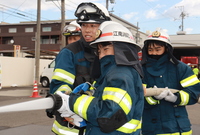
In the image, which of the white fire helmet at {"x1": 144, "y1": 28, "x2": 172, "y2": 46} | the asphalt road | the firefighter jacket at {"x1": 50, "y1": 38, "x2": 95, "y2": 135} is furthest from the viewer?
the asphalt road

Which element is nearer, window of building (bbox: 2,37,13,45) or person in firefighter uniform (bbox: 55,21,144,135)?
person in firefighter uniform (bbox: 55,21,144,135)

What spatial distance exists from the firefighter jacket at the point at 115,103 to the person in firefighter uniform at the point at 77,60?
0.66m

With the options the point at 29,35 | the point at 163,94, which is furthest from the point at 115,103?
the point at 29,35

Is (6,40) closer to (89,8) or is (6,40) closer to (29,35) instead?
(29,35)

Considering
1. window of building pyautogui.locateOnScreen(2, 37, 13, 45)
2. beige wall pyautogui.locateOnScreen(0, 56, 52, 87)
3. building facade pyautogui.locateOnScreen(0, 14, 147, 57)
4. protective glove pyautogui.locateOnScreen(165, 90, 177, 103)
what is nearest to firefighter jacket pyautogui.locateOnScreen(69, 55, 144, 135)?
protective glove pyautogui.locateOnScreen(165, 90, 177, 103)

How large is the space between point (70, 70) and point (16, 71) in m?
18.3

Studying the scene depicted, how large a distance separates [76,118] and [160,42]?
5.43 ft

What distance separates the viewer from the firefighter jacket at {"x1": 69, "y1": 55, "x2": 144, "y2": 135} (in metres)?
1.75

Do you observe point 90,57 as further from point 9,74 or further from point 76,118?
point 9,74

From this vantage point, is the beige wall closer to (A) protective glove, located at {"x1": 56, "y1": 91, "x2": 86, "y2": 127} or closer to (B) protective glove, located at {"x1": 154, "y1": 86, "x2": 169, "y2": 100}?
(B) protective glove, located at {"x1": 154, "y1": 86, "x2": 169, "y2": 100}

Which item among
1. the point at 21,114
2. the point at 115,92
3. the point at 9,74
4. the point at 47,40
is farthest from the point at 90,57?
the point at 47,40

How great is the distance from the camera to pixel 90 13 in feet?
9.55

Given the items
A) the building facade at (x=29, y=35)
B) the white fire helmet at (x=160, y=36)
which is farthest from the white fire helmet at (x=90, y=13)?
the building facade at (x=29, y=35)

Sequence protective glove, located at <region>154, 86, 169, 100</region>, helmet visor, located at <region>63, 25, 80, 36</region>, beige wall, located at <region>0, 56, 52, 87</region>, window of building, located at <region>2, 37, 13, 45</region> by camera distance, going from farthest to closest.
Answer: window of building, located at <region>2, 37, 13, 45</region>, beige wall, located at <region>0, 56, 52, 87</region>, helmet visor, located at <region>63, 25, 80, 36</region>, protective glove, located at <region>154, 86, 169, 100</region>
